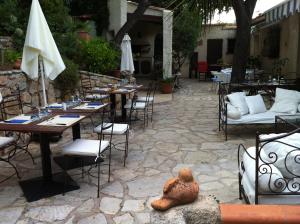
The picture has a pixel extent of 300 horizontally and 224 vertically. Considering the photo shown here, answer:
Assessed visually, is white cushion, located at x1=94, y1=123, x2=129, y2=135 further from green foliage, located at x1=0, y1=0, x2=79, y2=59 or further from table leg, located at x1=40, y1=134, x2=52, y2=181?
green foliage, located at x1=0, y1=0, x2=79, y2=59

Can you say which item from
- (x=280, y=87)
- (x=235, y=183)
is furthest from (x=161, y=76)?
(x=235, y=183)

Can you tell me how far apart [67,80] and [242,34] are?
13.1 ft

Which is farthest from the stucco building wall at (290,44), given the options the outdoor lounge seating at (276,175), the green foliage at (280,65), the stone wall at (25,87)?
the outdoor lounge seating at (276,175)

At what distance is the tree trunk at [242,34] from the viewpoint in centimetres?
665

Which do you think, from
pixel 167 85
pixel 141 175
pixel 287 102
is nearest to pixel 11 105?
pixel 141 175

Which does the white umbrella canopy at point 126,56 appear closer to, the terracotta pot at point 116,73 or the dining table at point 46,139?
the terracotta pot at point 116,73

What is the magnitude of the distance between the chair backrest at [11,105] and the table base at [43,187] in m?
1.69

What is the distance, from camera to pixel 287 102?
19.5ft

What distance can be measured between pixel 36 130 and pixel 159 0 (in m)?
12.1

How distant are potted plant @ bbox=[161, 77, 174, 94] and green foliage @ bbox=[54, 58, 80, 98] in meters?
4.89

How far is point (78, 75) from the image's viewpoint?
7.85 metres

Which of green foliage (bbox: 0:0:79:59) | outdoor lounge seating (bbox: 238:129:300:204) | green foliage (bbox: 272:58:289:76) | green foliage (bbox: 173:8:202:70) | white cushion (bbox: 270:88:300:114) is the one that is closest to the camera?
outdoor lounge seating (bbox: 238:129:300:204)

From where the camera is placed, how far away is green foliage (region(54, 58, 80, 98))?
7.35m

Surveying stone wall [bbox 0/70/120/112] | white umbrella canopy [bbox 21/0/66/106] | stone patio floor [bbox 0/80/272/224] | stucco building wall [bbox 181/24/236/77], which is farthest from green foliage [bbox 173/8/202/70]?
white umbrella canopy [bbox 21/0/66/106]
